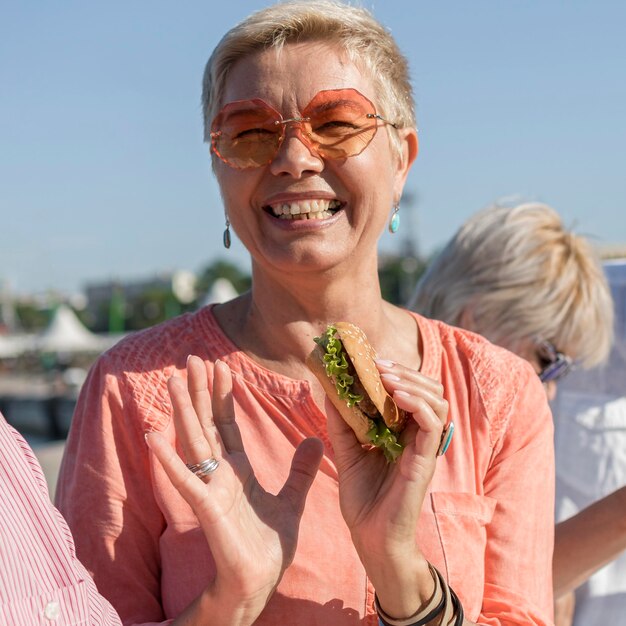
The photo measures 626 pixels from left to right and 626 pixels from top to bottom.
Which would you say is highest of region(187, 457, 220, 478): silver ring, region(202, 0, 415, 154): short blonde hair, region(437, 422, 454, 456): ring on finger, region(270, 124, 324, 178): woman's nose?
region(202, 0, 415, 154): short blonde hair

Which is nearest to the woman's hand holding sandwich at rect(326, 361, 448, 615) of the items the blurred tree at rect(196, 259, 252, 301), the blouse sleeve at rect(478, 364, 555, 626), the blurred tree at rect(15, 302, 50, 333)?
the blouse sleeve at rect(478, 364, 555, 626)

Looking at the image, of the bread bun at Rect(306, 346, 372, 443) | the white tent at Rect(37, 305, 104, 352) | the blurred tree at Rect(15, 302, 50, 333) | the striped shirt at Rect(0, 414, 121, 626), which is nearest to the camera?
the striped shirt at Rect(0, 414, 121, 626)

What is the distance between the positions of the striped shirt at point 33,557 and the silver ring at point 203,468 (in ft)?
1.15

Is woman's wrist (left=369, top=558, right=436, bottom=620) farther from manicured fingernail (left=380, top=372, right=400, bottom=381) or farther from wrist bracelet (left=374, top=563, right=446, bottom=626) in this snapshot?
manicured fingernail (left=380, top=372, right=400, bottom=381)

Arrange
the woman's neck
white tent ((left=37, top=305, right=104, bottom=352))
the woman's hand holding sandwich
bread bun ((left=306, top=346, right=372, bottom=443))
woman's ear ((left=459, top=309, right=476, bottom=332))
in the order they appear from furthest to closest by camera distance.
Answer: white tent ((left=37, top=305, right=104, bottom=352)) → woman's ear ((left=459, top=309, right=476, bottom=332)) → the woman's neck → bread bun ((left=306, top=346, right=372, bottom=443)) → the woman's hand holding sandwich

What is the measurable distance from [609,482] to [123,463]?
2.62m

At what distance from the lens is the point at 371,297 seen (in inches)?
103

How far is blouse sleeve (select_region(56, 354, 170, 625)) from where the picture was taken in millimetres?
2195

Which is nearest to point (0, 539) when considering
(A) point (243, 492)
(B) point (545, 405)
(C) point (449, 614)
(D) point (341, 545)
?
(A) point (243, 492)

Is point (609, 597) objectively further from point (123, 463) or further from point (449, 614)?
point (123, 463)

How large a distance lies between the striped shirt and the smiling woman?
36cm

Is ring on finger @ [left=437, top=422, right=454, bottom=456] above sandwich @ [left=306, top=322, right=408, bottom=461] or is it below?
below

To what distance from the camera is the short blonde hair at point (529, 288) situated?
12.1 feet

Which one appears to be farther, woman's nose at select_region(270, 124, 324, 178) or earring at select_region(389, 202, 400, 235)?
earring at select_region(389, 202, 400, 235)
